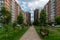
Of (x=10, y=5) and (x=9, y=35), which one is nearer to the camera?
(x=9, y=35)

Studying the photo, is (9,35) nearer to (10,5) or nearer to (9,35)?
(9,35)

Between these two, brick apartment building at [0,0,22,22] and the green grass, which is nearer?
the green grass

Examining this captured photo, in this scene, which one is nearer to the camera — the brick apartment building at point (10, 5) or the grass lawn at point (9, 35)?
the grass lawn at point (9, 35)

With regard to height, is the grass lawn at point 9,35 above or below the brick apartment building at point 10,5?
below

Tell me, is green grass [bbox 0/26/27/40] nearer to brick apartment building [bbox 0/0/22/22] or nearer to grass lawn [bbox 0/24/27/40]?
grass lawn [bbox 0/24/27/40]

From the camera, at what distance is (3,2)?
96875 millimetres

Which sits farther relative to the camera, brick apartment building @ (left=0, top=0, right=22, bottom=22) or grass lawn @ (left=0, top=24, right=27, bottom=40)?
brick apartment building @ (left=0, top=0, right=22, bottom=22)

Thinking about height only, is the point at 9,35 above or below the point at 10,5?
below

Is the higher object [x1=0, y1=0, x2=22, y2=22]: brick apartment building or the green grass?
[x1=0, y1=0, x2=22, y2=22]: brick apartment building

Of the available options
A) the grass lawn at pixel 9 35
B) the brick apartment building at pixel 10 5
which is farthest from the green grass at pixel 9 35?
the brick apartment building at pixel 10 5

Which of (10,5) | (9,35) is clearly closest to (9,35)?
(9,35)

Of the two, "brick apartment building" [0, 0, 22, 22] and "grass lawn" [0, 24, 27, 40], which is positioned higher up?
"brick apartment building" [0, 0, 22, 22]

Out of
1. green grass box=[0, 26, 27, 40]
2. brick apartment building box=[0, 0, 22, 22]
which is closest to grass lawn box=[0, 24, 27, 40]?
green grass box=[0, 26, 27, 40]

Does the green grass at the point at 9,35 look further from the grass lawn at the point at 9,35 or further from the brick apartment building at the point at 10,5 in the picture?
the brick apartment building at the point at 10,5
